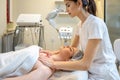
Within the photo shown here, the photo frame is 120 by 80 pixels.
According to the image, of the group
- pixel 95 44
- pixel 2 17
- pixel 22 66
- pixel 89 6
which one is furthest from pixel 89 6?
pixel 2 17

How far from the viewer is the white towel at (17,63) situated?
137 cm

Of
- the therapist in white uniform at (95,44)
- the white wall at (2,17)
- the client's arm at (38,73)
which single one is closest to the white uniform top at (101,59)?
the therapist in white uniform at (95,44)

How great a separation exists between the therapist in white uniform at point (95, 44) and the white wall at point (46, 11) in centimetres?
263

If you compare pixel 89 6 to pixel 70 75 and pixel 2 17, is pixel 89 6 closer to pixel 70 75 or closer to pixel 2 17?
→ pixel 70 75

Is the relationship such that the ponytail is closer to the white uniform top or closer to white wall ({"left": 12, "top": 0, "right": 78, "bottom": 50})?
the white uniform top

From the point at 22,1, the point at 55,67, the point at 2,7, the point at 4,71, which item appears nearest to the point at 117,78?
the point at 55,67

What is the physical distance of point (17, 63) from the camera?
1.41m

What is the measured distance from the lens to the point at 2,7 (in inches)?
134

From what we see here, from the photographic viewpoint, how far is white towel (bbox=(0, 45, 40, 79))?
1366mm

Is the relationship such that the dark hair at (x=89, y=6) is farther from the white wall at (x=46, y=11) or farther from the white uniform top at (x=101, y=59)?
the white wall at (x=46, y=11)

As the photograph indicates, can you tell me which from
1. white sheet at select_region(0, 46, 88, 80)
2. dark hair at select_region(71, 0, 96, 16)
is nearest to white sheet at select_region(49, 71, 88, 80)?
white sheet at select_region(0, 46, 88, 80)

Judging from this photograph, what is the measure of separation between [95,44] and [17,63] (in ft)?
1.75

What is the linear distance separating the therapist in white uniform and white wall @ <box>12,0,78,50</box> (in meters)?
2.63

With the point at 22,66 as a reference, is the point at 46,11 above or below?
above
